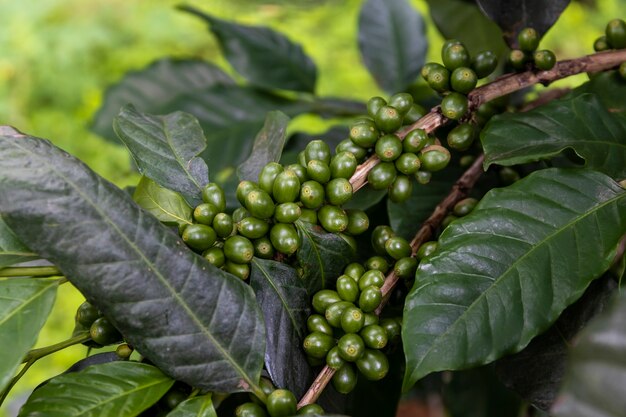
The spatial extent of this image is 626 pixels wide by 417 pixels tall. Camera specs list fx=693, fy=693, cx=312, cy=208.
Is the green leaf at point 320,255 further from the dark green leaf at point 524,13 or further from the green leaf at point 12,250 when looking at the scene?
the dark green leaf at point 524,13

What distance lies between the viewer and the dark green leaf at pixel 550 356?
56 centimetres

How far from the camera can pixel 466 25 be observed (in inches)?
35.3

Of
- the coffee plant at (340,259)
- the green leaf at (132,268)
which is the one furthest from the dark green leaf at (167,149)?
the green leaf at (132,268)

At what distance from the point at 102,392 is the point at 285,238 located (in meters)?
0.17

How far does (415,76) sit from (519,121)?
44 cm

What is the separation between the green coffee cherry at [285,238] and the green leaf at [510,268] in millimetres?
94

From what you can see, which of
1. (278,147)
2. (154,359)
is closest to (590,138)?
(278,147)

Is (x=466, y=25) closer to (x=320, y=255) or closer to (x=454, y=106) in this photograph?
(x=454, y=106)

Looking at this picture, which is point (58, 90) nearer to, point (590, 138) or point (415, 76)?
point (415, 76)

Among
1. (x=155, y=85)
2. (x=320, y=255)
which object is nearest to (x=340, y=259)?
(x=320, y=255)

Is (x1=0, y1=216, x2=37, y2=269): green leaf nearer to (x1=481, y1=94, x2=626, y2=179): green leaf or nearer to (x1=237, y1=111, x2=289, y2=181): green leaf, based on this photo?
(x1=237, y1=111, x2=289, y2=181): green leaf

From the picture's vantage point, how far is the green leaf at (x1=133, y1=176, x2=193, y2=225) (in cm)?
54

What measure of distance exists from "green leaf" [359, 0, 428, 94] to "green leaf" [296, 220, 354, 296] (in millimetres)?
504

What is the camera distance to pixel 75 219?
0.43 metres
